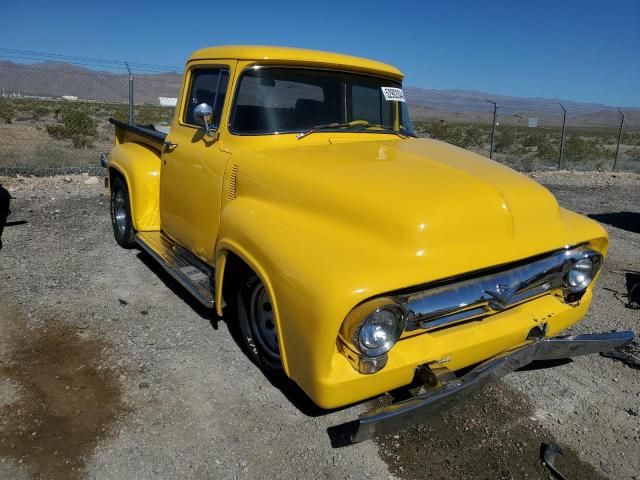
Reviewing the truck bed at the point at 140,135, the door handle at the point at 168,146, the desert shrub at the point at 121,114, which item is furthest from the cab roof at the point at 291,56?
the desert shrub at the point at 121,114

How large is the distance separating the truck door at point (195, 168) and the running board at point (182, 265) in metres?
0.08

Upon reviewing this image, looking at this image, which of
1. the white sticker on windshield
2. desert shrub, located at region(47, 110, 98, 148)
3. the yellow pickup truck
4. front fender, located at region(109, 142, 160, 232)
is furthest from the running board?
desert shrub, located at region(47, 110, 98, 148)

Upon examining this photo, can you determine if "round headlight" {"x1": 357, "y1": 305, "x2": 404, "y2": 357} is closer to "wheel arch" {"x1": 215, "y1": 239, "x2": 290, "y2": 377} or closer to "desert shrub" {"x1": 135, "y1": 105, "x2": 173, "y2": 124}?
"wheel arch" {"x1": 215, "y1": 239, "x2": 290, "y2": 377}

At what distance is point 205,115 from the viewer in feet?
12.0

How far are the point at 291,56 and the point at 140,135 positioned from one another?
8.03 feet

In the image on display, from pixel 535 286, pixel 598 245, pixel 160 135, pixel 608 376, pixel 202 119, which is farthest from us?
pixel 160 135

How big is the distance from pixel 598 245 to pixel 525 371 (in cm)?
97

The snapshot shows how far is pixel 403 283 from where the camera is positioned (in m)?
2.38

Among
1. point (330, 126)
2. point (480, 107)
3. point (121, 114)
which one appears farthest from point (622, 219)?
point (121, 114)

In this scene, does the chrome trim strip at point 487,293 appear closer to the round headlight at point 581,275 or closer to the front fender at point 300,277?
the round headlight at point 581,275

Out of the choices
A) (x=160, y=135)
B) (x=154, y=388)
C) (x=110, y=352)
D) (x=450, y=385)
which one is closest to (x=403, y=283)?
(x=450, y=385)

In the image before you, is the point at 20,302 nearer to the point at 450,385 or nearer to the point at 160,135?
the point at 160,135

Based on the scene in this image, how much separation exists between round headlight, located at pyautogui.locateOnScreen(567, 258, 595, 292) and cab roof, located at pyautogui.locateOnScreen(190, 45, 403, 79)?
2092 millimetres

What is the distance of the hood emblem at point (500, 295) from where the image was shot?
2.71 meters
